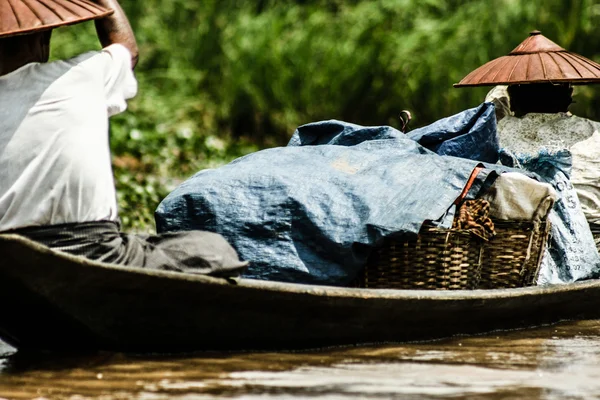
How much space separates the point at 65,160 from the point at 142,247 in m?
0.37

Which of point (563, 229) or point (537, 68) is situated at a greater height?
point (537, 68)

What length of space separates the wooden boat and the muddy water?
0.17ft

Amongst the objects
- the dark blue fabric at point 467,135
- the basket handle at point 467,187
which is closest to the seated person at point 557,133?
the dark blue fabric at point 467,135

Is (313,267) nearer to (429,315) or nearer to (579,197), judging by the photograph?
(429,315)

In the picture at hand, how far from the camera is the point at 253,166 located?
3953mm

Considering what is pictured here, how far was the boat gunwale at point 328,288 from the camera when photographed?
2963 mm

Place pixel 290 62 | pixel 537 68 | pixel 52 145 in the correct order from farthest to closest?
pixel 290 62 → pixel 537 68 → pixel 52 145

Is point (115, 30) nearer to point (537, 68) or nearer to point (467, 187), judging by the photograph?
point (467, 187)

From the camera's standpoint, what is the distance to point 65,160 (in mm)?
3156

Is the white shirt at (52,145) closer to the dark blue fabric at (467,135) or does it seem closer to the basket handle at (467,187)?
the basket handle at (467,187)

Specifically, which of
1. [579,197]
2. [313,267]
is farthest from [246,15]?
[313,267]

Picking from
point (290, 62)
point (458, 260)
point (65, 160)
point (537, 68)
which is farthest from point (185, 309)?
point (290, 62)

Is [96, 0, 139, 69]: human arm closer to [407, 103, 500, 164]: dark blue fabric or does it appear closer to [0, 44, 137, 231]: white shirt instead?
[0, 44, 137, 231]: white shirt

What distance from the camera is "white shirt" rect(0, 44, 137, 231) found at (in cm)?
313
